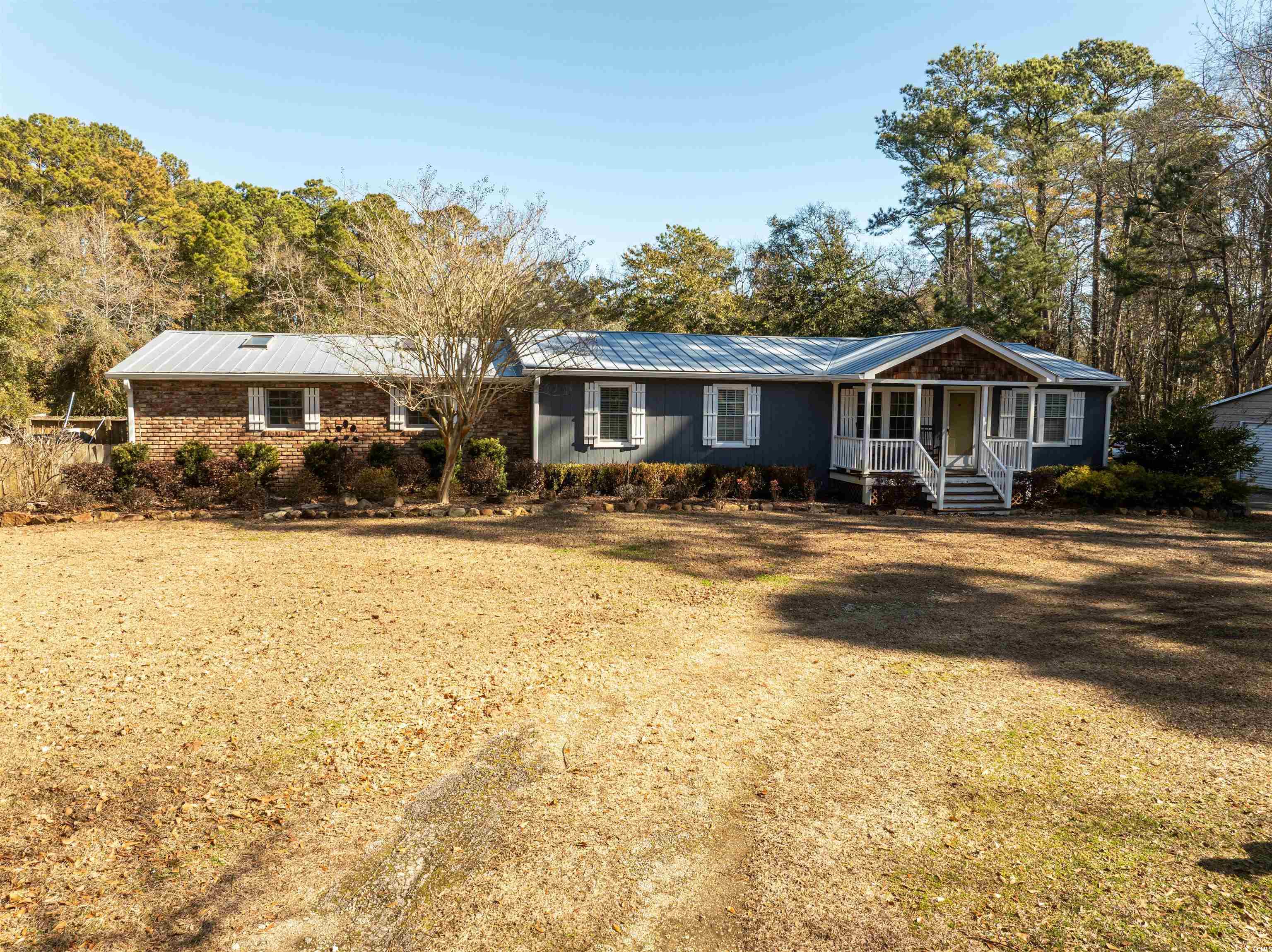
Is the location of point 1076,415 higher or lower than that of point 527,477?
higher

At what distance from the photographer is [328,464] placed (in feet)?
53.6

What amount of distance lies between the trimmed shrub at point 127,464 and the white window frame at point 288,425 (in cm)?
247

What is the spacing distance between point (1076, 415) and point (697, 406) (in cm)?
926

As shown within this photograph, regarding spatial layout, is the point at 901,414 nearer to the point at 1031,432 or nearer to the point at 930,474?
the point at 930,474

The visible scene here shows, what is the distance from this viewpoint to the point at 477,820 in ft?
13.7

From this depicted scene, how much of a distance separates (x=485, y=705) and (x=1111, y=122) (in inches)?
1358

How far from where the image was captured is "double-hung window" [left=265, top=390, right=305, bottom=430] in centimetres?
1689

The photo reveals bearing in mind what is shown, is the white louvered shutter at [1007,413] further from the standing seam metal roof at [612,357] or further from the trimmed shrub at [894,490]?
the trimmed shrub at [894,490]

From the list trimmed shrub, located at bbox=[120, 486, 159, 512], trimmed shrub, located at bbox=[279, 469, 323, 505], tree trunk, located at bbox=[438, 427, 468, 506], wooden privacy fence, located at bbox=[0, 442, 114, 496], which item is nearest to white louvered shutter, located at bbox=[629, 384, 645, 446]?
tree trunk, located at bbox=[438, 427, 468, 506]

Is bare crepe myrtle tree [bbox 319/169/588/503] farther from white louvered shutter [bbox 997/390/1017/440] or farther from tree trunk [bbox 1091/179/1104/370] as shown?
tree trunk [bbox 1091/179/1104/370]

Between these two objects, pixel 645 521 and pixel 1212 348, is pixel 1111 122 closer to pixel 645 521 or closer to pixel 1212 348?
pixel 1212 348

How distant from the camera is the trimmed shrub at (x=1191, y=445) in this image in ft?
55.0

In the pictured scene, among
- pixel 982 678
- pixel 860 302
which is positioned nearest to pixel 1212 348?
pixel 860 302

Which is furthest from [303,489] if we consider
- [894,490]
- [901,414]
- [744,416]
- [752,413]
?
[901,414]
